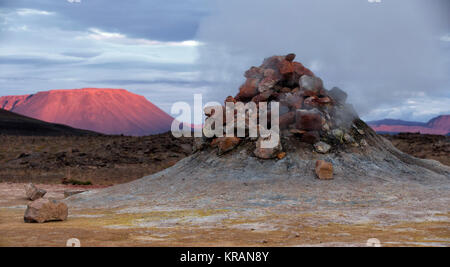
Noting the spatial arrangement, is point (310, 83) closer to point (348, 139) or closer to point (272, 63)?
point (272, 63)

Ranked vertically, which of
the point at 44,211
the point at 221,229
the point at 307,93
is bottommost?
the point at 221,229

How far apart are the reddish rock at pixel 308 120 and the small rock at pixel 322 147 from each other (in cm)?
60

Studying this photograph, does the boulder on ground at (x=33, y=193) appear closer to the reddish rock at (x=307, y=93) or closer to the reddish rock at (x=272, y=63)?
the reddish rock at (x=272, y=63)

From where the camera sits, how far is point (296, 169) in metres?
14.7

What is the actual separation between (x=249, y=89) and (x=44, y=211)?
9726mm

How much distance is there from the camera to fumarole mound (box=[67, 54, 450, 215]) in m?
12.6

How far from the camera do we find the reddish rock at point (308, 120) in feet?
52.1

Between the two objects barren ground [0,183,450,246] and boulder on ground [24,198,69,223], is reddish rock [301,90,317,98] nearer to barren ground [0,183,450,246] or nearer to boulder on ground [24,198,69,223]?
barren ground [0,183,450,246]

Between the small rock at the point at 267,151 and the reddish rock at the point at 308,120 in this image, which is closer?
the small rock at the point at 267,151

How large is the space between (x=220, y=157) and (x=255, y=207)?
4.29 m

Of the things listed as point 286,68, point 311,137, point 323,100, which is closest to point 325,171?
point 311,137

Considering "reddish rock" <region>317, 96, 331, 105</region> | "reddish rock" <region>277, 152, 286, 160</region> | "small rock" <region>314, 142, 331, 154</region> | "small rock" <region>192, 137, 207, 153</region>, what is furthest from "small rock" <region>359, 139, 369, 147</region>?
"small rock" <region>192, 137, 207, 153</region>

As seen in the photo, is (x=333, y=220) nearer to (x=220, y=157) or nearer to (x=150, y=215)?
(x=150, y=215)

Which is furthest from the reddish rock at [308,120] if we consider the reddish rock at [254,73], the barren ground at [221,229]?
the barren ground at [221,229]
